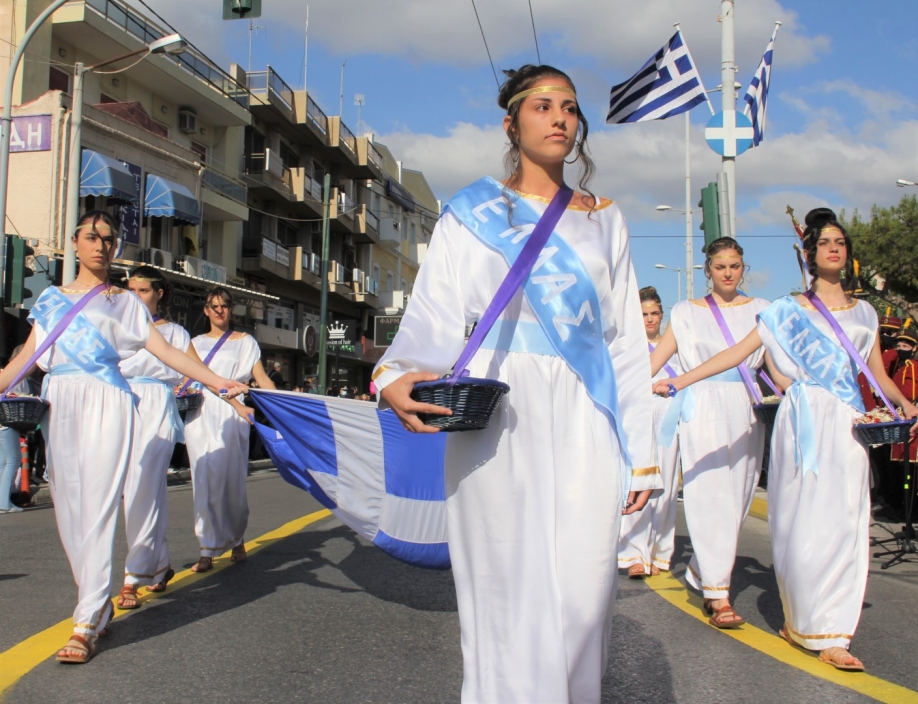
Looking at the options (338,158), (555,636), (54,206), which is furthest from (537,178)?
(338,158)

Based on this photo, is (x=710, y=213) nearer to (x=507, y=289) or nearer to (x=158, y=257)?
(x=507, y=289)

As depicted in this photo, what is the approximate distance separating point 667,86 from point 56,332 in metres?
11.0

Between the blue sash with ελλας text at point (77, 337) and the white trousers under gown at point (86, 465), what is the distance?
0.19 ft

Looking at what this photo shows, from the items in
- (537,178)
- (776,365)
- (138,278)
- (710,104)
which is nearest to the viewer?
(537,178)

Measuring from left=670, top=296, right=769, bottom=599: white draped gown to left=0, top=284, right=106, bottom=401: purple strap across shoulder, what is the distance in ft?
11.1

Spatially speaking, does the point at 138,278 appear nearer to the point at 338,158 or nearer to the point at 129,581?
the point at 129,581

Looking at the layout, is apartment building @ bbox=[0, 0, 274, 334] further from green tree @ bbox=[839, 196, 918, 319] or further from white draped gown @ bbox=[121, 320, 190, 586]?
green tree @ bbox=[839, 196, 918, 319]

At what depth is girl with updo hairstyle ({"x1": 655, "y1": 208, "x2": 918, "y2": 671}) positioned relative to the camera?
466 cm

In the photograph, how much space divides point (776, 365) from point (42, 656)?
3.87 meters

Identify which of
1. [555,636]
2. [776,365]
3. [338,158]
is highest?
[338,158]

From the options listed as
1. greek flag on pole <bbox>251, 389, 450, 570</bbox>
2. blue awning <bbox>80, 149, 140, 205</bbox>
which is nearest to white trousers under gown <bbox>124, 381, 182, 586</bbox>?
greek flag on pole <bbox>251, 389, 450, 570</bbox>

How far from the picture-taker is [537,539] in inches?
105

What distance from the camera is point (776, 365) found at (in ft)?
16.8

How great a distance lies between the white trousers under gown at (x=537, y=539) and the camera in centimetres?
263
